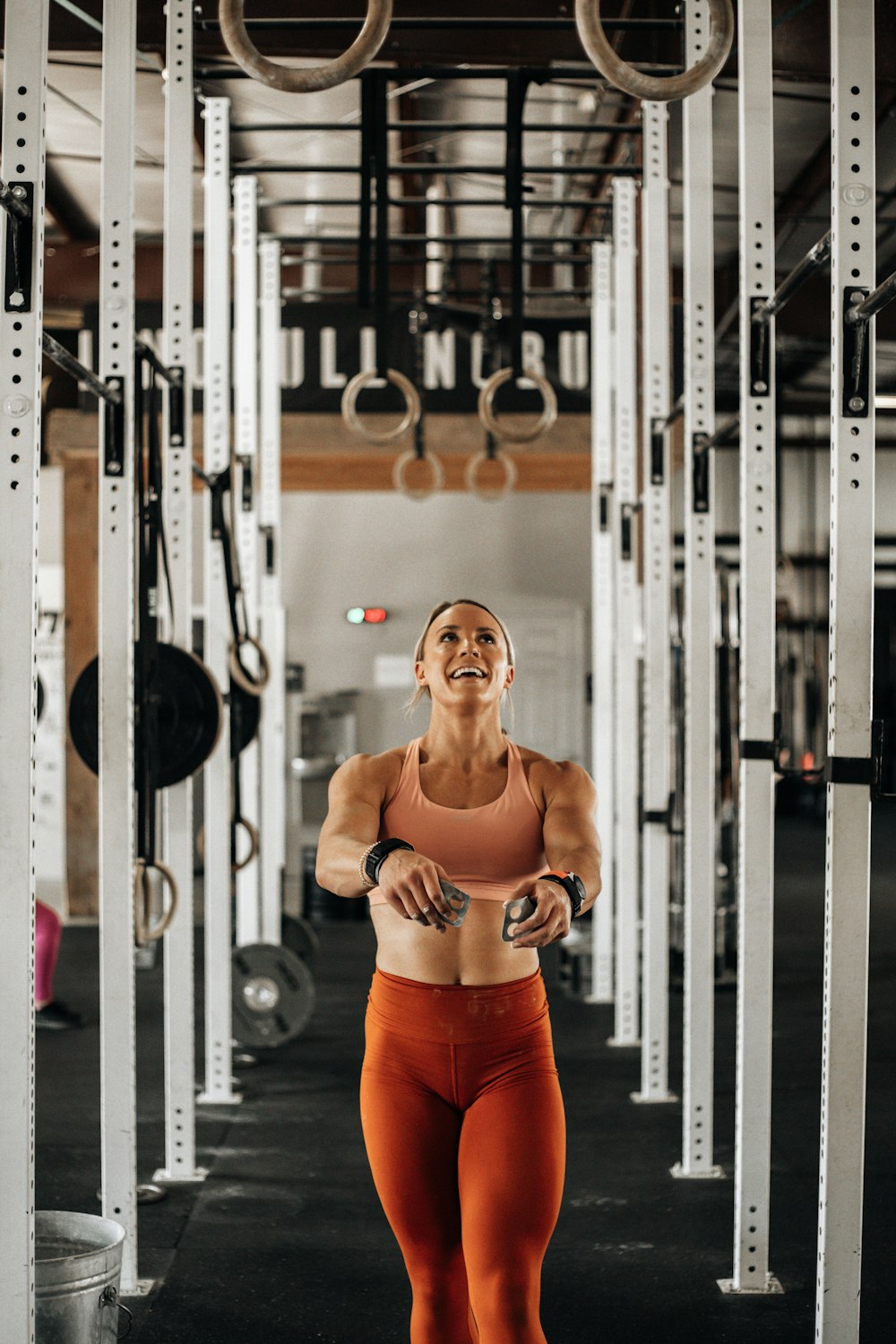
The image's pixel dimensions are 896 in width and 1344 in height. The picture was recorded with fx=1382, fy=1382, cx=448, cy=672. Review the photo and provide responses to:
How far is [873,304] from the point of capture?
235 centimetres

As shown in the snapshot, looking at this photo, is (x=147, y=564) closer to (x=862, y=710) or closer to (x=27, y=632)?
(x=27, y=632)

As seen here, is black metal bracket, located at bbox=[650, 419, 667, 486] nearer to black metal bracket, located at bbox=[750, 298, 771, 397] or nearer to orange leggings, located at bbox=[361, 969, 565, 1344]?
black metal bracket, located at bbox=[750, 298, 771, 397]

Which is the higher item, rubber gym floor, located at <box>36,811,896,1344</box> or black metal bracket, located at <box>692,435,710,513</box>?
black metal bracket, located at <box>692,435,710,513</box>

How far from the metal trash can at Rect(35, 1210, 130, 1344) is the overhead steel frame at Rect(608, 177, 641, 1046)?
121 inches

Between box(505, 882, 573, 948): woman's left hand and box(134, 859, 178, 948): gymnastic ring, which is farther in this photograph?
box(134, 859, 178, 948): gymnastic ring

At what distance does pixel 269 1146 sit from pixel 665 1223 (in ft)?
4.36

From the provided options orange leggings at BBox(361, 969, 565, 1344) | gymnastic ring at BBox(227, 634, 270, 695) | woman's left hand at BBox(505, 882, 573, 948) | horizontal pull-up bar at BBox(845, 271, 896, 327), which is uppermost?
horizontal pull-up bar at BBox(845, 271, 896, 327)

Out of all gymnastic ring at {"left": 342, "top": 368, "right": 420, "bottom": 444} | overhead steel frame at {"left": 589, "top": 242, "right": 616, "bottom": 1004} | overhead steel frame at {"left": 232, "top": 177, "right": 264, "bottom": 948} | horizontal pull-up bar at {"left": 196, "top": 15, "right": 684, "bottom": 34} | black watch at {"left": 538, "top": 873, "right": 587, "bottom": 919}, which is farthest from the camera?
overhead steel frame at {"left": 589, "top": 242, "right": 616, "bottom": 1004}

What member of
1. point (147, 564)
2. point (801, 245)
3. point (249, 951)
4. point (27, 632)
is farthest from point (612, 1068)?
point (801, 245)

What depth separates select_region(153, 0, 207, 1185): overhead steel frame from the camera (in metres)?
3.78

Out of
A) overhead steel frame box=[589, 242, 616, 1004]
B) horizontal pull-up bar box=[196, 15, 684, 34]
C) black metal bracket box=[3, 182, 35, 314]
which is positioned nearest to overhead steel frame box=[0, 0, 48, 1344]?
→ black metal bracket box=[3, 182, 35, 314]

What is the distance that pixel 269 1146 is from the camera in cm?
437

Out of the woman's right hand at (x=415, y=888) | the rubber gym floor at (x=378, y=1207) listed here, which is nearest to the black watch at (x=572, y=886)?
the woman's right hand at (x=415, y=888)

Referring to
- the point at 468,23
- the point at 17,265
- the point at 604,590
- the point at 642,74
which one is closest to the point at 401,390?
the point at 468,23
